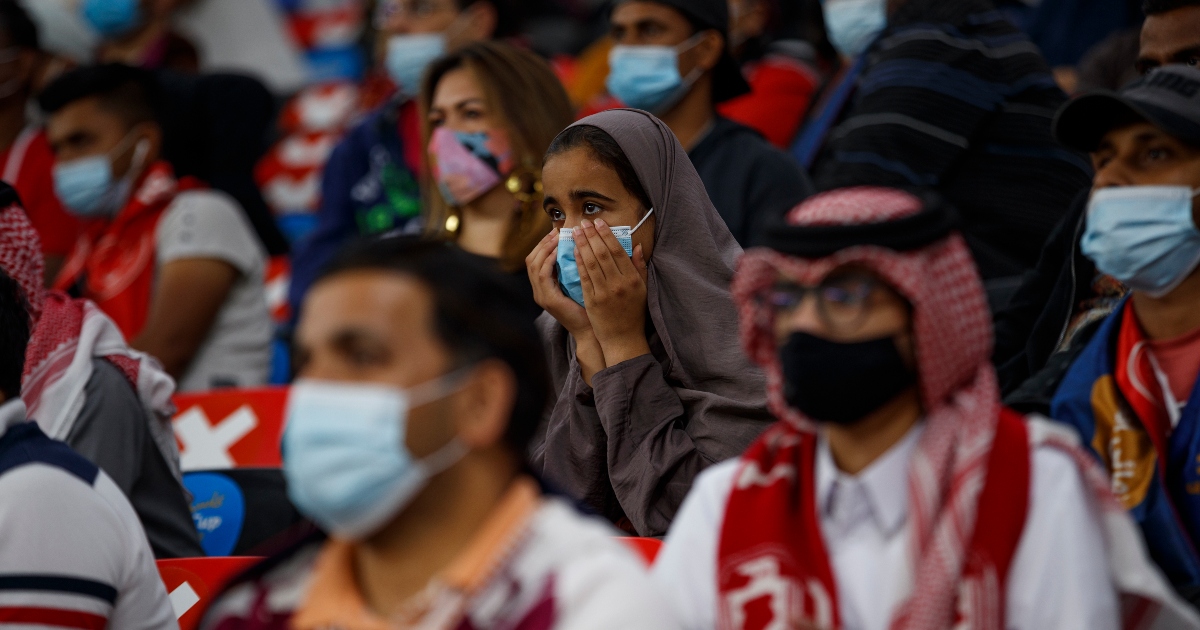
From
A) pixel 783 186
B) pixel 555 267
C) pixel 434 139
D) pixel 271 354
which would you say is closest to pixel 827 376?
pixel 555 267

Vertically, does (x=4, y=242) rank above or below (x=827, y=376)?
below

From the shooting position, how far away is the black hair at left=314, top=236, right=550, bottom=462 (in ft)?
6.93

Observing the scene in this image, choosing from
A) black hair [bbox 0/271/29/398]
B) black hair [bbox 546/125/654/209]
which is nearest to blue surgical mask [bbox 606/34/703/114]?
black hair [bbox 546/125/654/209]

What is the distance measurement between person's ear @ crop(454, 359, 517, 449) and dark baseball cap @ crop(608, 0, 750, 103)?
Result: 3265mm

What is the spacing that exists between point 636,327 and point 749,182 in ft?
4.67

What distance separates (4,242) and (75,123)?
7.52 feet

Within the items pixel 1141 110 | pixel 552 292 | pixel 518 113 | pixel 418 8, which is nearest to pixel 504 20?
pixel 418 8

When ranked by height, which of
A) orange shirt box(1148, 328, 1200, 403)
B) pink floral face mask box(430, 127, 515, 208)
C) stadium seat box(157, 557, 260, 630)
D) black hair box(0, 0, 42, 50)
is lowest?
black hair box(0, 0, 42, 50)

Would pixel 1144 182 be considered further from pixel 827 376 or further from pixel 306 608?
Answer: pixel 306 608

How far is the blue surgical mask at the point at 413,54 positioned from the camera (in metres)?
6.63

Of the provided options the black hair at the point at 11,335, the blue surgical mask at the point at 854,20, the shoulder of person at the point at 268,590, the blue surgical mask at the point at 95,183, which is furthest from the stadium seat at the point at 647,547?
the blue surgical mask at the point at 95,183

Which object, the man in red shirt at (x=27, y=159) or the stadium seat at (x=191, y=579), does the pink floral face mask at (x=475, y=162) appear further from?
the man in red shirt at (x=27, y=159)

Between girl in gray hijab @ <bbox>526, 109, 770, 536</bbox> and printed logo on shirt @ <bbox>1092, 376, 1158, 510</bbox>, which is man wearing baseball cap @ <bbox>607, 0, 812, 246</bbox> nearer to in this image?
girl in gray hijab @ <bbox>526, 109, 770, 536</bbox>

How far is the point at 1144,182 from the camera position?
2.99 m
